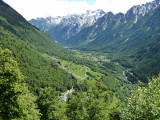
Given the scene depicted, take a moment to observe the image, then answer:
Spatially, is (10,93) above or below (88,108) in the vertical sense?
above

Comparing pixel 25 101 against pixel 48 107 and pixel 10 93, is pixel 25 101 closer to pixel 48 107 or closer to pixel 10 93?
pixel 10 93

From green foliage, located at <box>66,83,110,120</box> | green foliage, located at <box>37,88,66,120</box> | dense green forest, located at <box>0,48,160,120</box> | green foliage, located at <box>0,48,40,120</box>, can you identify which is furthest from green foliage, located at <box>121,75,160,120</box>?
green foliage, located at <box>37,88,66,120</box>

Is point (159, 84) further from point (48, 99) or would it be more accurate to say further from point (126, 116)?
point (48, 99)

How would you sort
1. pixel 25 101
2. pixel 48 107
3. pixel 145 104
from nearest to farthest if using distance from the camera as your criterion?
pixel 145 104 → pixel 25 101 → pixel 48 107

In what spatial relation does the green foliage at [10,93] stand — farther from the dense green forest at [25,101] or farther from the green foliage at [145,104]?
the green foliage at [145,104]

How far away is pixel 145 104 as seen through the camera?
20625 mm

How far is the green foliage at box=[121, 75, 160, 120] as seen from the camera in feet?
64.0

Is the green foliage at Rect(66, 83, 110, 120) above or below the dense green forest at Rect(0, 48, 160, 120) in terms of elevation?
below

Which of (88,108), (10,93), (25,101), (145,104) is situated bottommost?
(88,108)

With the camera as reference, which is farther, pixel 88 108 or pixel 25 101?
pixel 88 108

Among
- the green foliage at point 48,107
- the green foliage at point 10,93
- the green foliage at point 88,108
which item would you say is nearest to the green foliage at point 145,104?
the green foliage at point 10,93

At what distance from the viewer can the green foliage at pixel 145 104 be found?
19500 millimetres

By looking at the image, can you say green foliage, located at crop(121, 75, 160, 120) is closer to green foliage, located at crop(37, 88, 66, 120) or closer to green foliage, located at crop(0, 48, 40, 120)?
green foliage, located at crop(0, 48, 40, 120)

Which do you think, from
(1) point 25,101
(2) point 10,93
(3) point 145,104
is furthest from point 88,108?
(3) point 145,104
